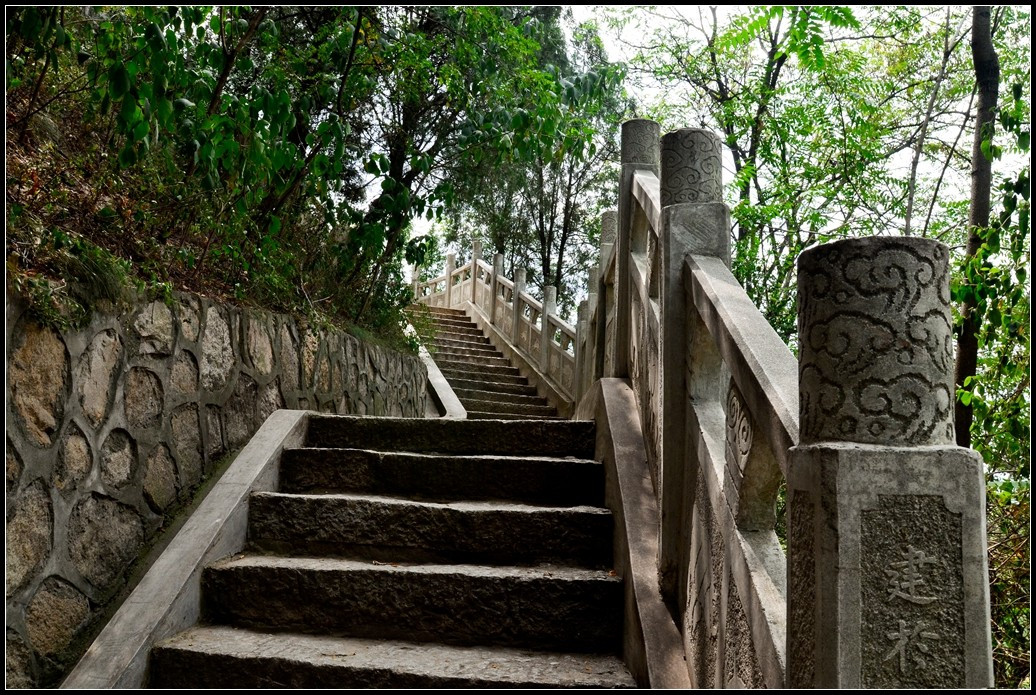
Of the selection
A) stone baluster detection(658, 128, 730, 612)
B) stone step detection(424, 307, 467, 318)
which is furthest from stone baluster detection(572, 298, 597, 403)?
stone step detection(424, 307, 467, 318)

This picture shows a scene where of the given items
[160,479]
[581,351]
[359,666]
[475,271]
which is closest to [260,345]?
[160,479]

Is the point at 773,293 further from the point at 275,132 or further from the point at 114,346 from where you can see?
the point at 114,346

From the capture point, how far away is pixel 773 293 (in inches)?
309

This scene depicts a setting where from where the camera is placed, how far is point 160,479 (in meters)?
2.86

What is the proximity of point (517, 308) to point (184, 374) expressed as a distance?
8.35 meters

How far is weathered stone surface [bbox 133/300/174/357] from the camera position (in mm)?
2752

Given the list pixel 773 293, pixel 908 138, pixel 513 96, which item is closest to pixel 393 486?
pixel 513 96

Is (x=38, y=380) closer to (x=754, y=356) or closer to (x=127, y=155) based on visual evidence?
(x=127, y=155)

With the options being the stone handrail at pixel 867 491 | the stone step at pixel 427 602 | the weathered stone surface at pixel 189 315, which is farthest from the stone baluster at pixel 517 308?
the stone handrail at pixel 867 491

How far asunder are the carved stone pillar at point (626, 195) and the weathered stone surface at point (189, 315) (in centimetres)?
191

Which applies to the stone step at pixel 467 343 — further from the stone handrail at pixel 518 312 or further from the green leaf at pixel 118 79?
the green leaf at pixel 118 79

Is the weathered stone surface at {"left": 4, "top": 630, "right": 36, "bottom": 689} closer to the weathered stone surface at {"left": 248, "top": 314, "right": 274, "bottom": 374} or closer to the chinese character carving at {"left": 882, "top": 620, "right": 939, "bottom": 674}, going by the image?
the weathered stone surface at {"left": 248, "top": 314, "right": 274, "bottom": 374}

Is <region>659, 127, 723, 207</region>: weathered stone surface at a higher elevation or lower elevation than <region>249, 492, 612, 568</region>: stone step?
higher

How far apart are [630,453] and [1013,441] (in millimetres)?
1866
